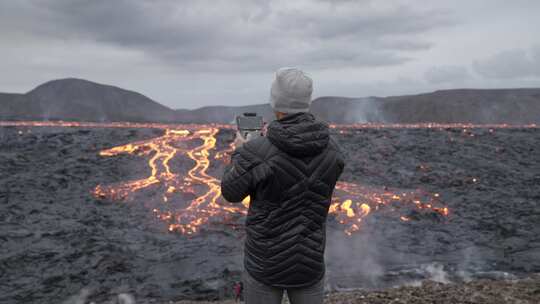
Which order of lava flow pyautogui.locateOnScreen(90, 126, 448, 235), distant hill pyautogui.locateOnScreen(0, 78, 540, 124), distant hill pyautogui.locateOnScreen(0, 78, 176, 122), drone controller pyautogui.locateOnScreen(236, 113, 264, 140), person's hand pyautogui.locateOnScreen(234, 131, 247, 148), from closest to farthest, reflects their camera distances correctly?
1. person's hand pyautogui.locateOnScreen(234, 131, 247, 148)
2. drone controller pyautogui.locateOnScreen(236, 113, 264, 140)
3. lava flow pyautogui.locateOnScreen(90, 126, 448, 235)
4. distant hill pyautogui.locateOnScreen(0, 78, 540, 124)
5. distant hill pyautogui.locateOnScreen(0, 78, 176, 122)

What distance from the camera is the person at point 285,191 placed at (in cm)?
273

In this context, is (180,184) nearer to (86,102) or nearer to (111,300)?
(111,300)

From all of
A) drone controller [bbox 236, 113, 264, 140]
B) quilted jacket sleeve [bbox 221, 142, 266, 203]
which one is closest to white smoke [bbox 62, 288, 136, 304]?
drone controller [bbox 236, 113, 264, 140]

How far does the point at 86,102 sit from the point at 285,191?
2300 inches

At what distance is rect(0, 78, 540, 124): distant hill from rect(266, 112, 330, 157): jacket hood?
39.1m

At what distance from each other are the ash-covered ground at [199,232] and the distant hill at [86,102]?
38.2 metres

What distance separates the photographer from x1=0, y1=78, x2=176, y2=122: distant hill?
5234 cm

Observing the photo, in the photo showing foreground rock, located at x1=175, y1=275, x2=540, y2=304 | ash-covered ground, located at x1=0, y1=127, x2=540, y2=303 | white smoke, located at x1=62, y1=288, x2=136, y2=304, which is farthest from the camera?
ash-covered ground, located at x1=0, y1=127, x2=540, y2=303

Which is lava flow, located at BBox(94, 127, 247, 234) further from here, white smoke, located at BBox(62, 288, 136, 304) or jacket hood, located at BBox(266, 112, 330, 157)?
jacket hood, located at BBox(266, 112, 330, 157)

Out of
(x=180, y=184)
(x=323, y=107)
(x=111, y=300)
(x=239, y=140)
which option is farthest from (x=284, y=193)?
(x=323, y=107)

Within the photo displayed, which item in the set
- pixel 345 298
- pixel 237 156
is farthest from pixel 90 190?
pixel 237 156

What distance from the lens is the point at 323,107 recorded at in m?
55.5

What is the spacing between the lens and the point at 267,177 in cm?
270

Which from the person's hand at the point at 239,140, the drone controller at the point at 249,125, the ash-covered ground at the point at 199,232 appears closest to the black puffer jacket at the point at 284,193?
the person's hand at the point at 239,140
